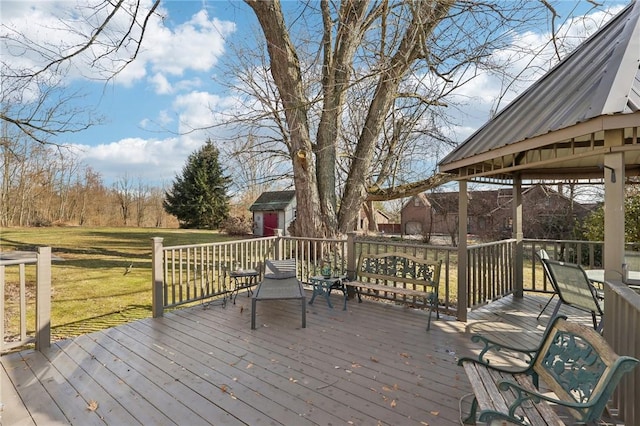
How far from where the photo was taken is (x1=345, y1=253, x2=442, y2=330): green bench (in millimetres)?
4707

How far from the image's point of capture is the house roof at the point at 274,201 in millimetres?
22984

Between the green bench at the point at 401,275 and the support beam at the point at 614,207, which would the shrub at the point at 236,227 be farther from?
the support beam at the point at 614,207

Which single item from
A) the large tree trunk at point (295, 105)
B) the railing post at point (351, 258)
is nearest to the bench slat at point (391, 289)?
the railing post at point (351, 258)

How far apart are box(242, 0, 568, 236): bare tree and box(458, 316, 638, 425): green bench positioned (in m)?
5.35

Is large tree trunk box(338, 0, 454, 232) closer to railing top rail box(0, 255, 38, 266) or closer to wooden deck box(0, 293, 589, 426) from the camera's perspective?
wooden deck box(0, 293, 589, 426)

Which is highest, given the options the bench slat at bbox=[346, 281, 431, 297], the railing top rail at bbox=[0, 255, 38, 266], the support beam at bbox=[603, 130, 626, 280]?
the support beam at bbox=[603, 130, 626, 280]

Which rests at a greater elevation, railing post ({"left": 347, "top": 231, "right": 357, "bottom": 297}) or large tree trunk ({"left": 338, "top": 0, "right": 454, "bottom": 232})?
large tree trunk ({"left": 338, "top": 0, "right": 454, "bottom": 232})

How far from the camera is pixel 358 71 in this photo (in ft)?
26.8

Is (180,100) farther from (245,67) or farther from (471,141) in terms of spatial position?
(471,141)

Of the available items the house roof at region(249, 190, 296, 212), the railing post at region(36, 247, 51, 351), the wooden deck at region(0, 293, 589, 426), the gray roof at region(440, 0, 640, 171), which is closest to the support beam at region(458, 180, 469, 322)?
the wooden deck at region(0, 293, 589, 426)

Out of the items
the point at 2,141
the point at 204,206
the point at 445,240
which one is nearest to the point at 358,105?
the point at 2,141

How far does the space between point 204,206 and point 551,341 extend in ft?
89.6

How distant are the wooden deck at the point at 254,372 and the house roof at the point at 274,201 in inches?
719

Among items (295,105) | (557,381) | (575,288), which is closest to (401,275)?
(575,288)
